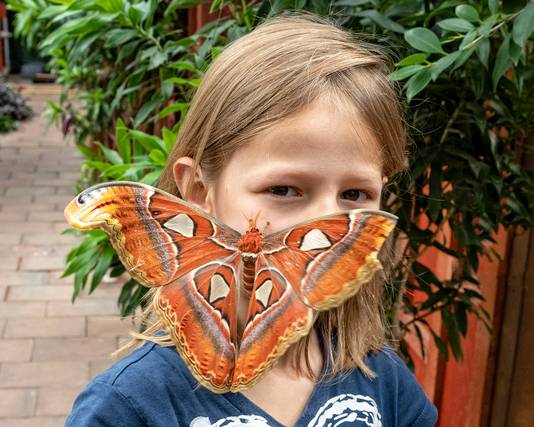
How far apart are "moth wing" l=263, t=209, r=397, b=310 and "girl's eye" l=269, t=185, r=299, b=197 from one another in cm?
13

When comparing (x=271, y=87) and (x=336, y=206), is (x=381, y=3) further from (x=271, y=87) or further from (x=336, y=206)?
(x=336, y=206)

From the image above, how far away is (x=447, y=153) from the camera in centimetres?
226

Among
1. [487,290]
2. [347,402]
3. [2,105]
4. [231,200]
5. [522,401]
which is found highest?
[231,200]

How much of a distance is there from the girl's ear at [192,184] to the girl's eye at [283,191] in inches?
7.6

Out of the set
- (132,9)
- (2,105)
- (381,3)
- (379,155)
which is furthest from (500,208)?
(2,105)

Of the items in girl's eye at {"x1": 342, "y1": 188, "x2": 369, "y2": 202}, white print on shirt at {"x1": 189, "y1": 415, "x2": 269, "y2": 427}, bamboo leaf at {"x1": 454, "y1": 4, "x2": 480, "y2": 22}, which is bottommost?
white print on shirt at {"x1": 189, "y1": 415, "x2": 269, "y2": 427}

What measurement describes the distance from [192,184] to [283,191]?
26 cm

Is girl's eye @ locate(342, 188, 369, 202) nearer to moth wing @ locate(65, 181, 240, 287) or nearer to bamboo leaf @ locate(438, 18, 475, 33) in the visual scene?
moth wing @ locate(65, 181, 240, 287)

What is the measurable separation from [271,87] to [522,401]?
202 centimetres

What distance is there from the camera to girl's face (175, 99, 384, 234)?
→ 1337 mm

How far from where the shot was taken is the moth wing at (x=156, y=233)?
4.04 feet

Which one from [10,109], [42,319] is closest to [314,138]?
[42,319]

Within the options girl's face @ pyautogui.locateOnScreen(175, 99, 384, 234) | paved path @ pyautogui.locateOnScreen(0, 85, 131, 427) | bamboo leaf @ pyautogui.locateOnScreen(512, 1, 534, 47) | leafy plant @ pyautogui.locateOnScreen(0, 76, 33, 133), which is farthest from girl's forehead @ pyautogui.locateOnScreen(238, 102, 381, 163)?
leafy plant @ pyautogui.locateOnScreen(0, 76, 33, 133)

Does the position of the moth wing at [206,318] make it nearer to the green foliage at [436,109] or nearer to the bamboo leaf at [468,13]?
the green foliage at [436,109]
